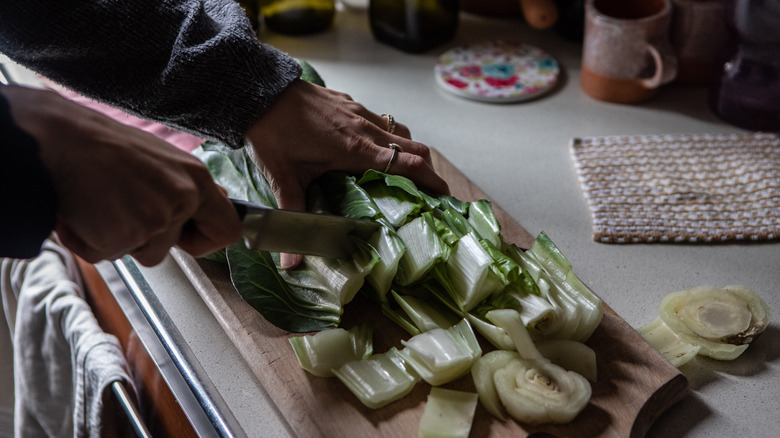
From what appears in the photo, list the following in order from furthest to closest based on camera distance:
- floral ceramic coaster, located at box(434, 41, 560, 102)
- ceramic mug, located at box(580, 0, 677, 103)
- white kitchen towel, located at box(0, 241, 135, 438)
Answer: floral ceramic coaster, located at box(434, 41, 560, 102) < ceramic mug, located at box(580, 0, 677, 103) < white kitchen towel, located at box(0, 241, 135, 438)

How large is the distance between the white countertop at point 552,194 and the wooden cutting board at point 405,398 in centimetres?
4

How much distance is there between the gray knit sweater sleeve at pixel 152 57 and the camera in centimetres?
104

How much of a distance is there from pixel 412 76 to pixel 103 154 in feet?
3.55

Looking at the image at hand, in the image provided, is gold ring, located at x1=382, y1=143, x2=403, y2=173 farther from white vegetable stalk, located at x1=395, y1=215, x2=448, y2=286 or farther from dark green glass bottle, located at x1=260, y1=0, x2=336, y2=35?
dark green glass bottle, located at x1=260, y1=0, x2=336, y2=35

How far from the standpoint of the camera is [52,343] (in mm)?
1269

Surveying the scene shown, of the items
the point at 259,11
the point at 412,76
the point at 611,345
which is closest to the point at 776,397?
the point at 611,345

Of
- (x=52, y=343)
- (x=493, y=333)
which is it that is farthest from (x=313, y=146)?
(x=52, y=343)

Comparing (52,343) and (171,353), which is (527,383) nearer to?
(171,353)

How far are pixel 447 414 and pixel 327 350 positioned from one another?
0.18 meters

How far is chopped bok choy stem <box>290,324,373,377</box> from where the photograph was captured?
932mm

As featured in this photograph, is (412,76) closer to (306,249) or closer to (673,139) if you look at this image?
(673,139)

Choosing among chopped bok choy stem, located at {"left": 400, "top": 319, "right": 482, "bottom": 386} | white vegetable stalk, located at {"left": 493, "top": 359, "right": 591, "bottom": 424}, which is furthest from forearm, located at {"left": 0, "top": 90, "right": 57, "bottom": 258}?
white vegetable stalk, located at {"left": 493, "top": 359, "right": 591, "bottom": 424}

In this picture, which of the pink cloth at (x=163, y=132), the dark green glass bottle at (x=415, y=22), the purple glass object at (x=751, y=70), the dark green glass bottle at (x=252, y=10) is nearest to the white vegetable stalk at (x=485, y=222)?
the pink cloth at (x=163, y=132)

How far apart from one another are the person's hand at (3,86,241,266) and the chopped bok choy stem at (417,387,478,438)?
37cm
